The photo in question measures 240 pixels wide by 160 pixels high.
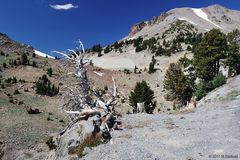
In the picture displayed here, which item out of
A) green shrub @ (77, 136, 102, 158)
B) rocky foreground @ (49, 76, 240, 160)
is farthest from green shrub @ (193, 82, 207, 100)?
green shrub @ (77, 136, 102, 158)

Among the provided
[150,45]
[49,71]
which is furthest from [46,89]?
[150,45]

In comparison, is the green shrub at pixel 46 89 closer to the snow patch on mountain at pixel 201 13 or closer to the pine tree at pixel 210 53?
the pine tree at pixel 210 53

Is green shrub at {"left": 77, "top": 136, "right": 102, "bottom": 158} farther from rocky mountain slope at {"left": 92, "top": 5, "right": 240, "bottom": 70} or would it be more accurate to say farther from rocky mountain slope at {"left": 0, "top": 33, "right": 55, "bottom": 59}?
rocky mountain slope at {"left": 92, "top": 5, "right": 240, "bottom": 70}

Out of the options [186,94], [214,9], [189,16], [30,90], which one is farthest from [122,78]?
[214,9]

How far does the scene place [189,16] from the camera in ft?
575

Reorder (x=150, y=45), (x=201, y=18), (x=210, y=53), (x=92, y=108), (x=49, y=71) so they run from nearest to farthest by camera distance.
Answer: (x=92, y=108), (x=210, y=53), (x=49, y=71), (x=150, y=45), (x=201, y=18)

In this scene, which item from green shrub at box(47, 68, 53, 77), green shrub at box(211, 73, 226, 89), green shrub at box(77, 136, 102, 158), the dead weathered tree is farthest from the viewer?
green shrub at box(47, 68, 53, 77)

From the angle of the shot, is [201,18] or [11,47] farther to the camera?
[201,18]

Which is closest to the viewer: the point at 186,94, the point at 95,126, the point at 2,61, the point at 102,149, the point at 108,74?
the point at 102,149

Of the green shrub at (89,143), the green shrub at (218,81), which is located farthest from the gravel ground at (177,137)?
the green shrub at (218,81)

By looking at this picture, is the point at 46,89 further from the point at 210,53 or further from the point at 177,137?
the point at 177,137

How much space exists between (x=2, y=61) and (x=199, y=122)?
60.4 metres

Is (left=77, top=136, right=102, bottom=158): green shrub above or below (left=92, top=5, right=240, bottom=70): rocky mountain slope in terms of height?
below

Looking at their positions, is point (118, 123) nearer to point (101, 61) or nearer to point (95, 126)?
point (95, 126)
